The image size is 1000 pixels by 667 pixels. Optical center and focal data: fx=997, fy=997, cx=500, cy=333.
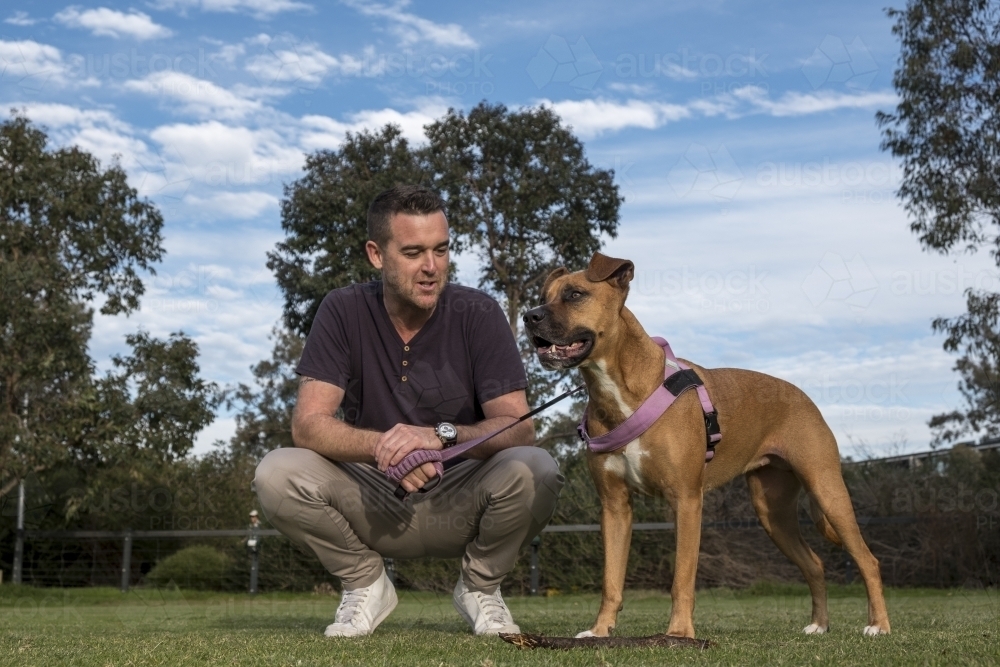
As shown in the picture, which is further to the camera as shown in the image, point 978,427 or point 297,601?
point 978,427

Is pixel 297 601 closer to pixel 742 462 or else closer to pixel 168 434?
pixel 168 434

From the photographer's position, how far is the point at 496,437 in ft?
14.6

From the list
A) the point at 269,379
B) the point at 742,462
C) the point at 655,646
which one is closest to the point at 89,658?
the point at 655,646

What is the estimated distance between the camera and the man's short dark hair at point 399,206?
455 centimetres

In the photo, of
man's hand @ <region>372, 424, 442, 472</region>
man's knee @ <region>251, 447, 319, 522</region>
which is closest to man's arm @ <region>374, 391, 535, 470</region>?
man's hand @ <region>372, 424, 442, 472</region>

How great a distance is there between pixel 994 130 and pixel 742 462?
16.3 meters

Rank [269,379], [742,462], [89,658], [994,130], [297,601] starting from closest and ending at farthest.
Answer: [89,658] → [742,462] → [297,601] → [994,130] → [269,379]

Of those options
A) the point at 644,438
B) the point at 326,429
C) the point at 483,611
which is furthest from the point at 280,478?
the point at 644,438

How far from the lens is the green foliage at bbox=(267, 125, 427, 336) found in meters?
19.8

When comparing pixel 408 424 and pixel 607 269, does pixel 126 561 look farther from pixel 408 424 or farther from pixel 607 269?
pixel 607 269

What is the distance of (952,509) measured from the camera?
13367 millimetres

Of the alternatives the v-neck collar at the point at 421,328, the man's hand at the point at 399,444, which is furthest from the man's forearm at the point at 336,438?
the v-neck collar at the point at 421,328

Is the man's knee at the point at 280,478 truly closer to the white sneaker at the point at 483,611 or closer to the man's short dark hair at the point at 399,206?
the white sneaker at the point at 483,611

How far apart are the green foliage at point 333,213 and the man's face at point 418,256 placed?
48.2ft
